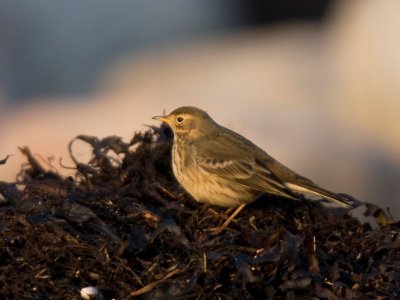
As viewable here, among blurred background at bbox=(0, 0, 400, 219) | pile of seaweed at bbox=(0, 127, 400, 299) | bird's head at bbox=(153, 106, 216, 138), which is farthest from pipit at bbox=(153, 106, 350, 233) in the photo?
blurred background at bbox=(0, 0, 400, 219)

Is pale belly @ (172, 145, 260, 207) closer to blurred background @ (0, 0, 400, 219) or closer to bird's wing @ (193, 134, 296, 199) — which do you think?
bird's wing @ (193, 134, 296, 199)

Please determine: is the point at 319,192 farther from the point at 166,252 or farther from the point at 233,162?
the point at 166,252

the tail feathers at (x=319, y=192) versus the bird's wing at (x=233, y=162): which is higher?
the bird's wing at (x=233, y=162)

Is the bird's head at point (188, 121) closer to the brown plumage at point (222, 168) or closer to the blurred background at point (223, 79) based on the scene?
the brown plumage at point (222, 168)

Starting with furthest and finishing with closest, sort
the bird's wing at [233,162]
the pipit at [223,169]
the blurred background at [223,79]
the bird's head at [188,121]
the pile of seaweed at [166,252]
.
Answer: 1. the blurred background at [223,79]
2. the bird's head at [188,121]
3. the bird's wing at [233,162]
4. the pipit at [223,169]
5. the pile of seaweed at [166,252]

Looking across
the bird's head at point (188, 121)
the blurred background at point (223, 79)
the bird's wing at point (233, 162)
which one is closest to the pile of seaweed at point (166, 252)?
the bird's wing at point (233, 162)

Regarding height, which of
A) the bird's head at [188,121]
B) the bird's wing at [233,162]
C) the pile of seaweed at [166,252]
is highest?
the bird's head at [188,121]

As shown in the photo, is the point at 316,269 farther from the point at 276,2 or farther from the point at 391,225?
the point at 276,2
